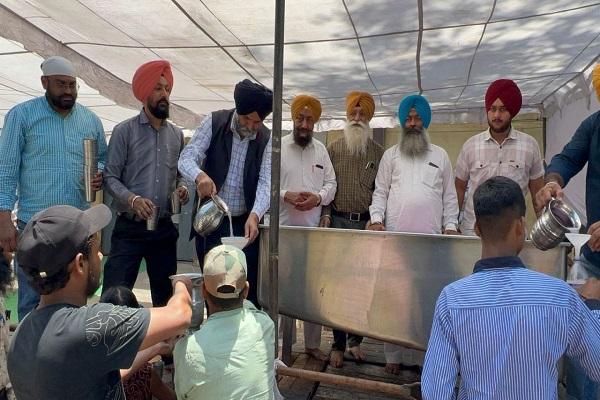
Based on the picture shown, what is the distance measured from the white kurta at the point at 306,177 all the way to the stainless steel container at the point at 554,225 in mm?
1378

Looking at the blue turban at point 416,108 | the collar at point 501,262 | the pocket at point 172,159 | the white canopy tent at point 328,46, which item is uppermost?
the white canopy tent at point 328,46

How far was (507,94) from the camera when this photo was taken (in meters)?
2.53

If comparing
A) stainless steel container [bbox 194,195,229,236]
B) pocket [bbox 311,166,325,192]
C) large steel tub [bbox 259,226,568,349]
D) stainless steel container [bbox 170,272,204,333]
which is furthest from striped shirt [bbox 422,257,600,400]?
pocket [bbox 311,166,325,192]

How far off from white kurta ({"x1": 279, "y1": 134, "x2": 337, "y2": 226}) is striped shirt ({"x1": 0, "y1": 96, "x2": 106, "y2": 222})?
115 centimetres

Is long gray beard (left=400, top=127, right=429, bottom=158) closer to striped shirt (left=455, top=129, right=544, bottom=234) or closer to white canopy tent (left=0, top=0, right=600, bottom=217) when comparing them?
striped shirt (left=455, top=129, right=544, bottom=234)

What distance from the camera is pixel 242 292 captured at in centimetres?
147

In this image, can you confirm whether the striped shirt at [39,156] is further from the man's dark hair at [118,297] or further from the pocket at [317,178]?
the pocket at [317,178]

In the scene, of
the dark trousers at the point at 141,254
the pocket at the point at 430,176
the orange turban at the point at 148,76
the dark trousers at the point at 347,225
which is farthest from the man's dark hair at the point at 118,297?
the pocket at the point at 430,176

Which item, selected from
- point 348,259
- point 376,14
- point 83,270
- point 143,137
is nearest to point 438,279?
point 348,259

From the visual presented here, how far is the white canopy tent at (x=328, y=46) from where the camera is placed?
2.78 metres

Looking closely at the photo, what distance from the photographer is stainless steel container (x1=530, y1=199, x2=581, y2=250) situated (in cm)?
150

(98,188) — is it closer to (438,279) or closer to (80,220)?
(80,220)

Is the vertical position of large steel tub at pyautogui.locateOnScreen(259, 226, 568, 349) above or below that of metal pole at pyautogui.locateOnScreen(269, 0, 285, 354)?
below

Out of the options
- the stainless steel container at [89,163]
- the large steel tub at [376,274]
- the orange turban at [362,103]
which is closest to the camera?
the large steel tub at [376,274]
